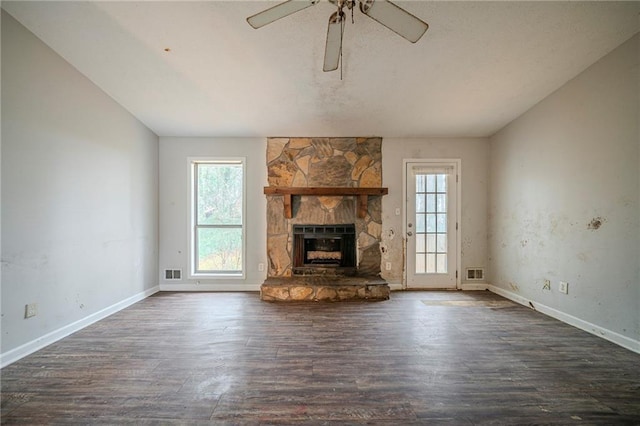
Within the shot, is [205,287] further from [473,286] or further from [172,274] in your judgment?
[473,286]

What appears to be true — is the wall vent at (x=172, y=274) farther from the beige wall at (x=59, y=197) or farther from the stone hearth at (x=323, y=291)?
the stone hearth at (x=323, y=291)

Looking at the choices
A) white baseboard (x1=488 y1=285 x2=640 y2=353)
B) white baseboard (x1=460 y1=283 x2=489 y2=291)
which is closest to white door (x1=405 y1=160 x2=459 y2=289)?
white baseboard (x1=460 y1=283 x2=489 y2=291)

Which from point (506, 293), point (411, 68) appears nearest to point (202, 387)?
point (411, 68)

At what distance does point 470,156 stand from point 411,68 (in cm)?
215

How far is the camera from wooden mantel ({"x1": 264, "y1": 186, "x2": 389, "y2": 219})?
3884 millimetres

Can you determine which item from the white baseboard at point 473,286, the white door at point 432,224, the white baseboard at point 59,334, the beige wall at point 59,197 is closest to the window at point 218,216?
the beige wall at point 59,197

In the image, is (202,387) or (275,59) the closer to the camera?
(202,387)

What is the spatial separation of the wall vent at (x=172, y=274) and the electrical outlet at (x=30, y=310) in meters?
1.78

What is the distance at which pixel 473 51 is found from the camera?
2365 millimetres

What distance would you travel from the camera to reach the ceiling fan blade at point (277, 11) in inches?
60.1

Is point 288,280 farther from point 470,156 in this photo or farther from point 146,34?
point 470,156

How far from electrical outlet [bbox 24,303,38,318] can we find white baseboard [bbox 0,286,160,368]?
0.21 metres

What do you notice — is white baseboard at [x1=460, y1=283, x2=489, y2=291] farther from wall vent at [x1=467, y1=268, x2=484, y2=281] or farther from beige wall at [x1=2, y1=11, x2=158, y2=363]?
beige wall at [x1=2, y1=11, x2=158, y2=363]

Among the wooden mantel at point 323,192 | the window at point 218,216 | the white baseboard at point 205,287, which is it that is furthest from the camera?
the window at point 218,216
